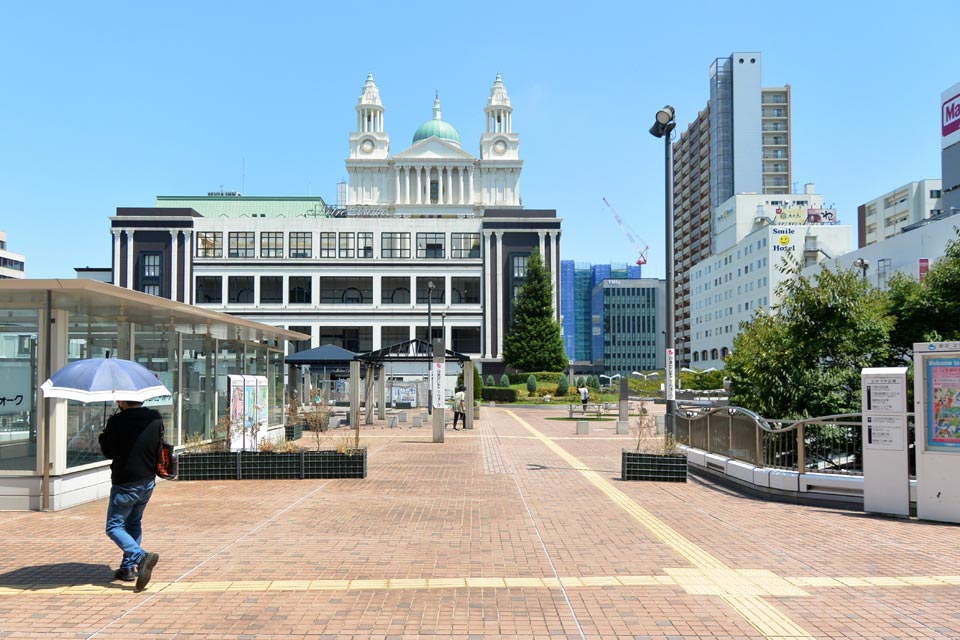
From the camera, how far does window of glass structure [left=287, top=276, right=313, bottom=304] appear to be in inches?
3029

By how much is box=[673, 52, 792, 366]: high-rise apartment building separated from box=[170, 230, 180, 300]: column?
68004 millimetres

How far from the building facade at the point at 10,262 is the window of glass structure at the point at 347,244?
67340 millimetres

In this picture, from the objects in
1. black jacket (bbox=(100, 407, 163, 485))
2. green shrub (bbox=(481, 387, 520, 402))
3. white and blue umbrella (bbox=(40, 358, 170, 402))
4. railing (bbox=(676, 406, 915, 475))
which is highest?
white and blue umbrella (bbox=(40, 358, 170, 402))

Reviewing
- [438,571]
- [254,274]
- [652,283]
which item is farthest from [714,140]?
[438,571]

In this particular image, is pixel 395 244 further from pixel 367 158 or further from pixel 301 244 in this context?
pixel 367 158

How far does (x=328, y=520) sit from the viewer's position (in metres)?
10.1

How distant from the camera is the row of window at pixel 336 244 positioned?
77.1m

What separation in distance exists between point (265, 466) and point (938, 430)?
10.3 metres

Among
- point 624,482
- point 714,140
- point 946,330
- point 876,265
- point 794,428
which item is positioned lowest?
point 624,482

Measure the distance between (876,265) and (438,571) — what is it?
67019 millimetres

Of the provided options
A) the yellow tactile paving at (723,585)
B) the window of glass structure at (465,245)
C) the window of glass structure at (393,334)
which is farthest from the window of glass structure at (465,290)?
the yellow tactile paving at (723,585)

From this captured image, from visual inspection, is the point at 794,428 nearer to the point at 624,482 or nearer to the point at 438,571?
the point at 624,482

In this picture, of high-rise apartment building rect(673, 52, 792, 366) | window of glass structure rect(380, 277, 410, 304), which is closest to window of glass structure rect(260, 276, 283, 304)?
window of glass structure rect(380, 277, 410, 304)

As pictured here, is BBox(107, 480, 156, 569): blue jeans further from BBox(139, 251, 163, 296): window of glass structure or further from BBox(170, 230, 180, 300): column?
BBox(139, 251, 163, 296): window of glass structure
